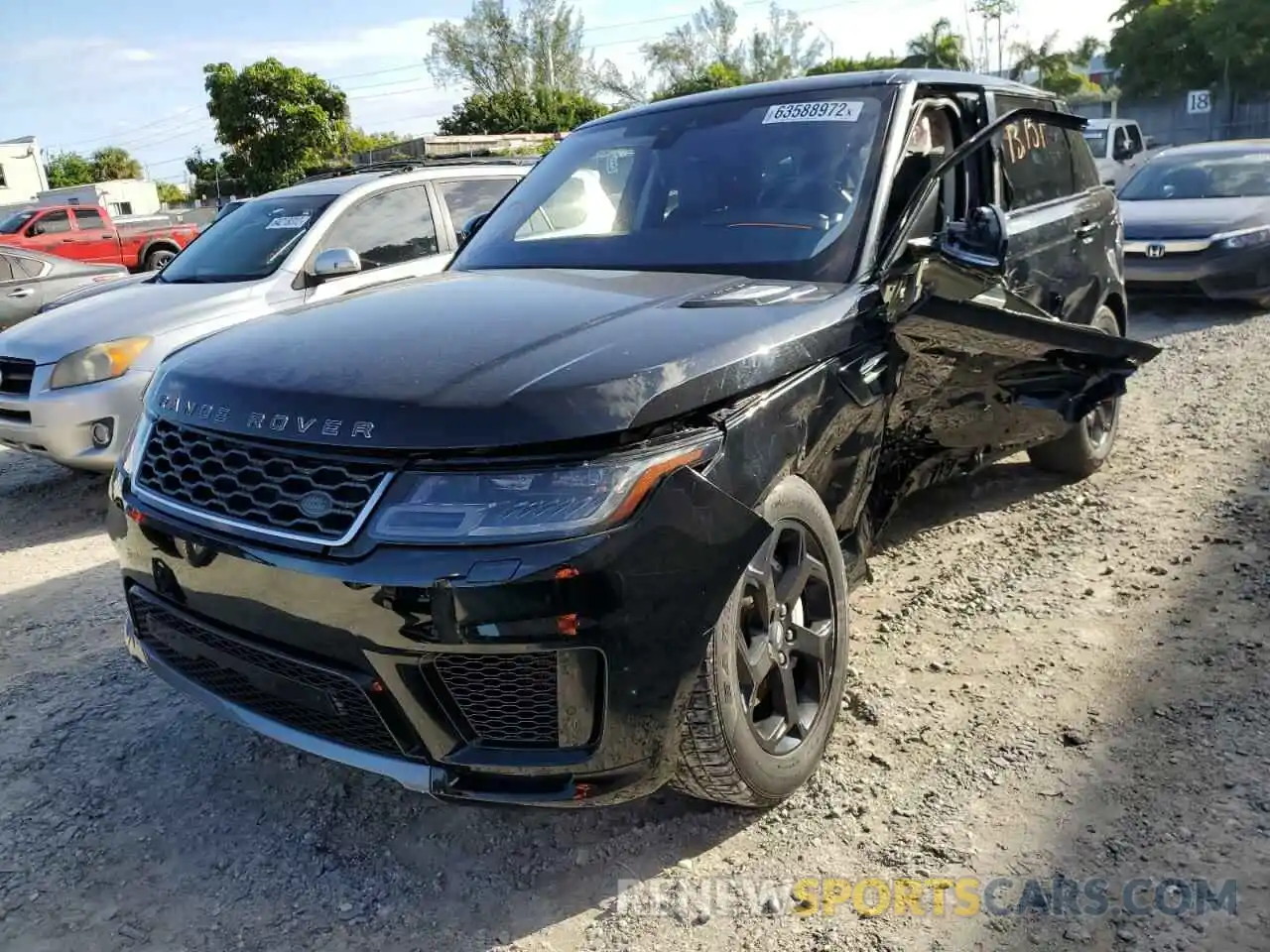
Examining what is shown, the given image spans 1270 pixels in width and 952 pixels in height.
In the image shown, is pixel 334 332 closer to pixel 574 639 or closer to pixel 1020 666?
pixel 574 639

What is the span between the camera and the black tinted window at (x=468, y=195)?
6832 millimetres

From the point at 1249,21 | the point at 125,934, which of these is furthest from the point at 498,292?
the point at 1249,21

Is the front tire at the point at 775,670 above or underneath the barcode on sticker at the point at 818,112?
underneath

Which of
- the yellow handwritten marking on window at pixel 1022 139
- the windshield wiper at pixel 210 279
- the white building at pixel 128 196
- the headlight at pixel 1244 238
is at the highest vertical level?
the white building at pixel 128 196

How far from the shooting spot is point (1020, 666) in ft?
10.6

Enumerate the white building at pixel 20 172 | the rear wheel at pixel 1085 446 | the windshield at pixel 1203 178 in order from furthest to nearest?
the white building at pixel 20 172 < the windshield at pixel 1203 178 < the rear wheel at pixel 1085 446

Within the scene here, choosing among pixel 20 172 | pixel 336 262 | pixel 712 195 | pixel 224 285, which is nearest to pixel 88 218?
pixel 224 285

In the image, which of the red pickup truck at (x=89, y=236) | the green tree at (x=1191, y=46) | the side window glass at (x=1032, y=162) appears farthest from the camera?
the green tree at (x=1191, y=46)

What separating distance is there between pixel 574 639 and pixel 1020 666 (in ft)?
6.25

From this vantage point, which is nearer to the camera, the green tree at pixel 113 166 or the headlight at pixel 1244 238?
the headlight at pixel 1244 238

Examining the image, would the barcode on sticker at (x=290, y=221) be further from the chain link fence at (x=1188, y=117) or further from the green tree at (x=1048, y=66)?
the green tree at (x=1048, y=66)

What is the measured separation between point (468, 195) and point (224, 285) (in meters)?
1.85

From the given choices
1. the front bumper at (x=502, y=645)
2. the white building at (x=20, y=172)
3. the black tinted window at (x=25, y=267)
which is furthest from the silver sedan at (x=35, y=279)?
the white building at (x=20, y=172)

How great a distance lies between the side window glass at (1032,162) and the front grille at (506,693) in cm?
291
